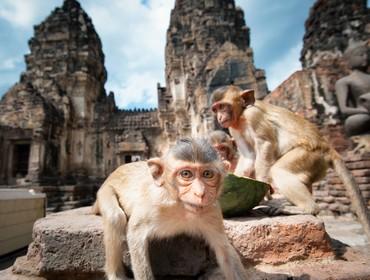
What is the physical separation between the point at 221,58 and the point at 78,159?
11.5 meters

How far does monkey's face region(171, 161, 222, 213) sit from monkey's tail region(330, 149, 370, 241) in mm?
1442

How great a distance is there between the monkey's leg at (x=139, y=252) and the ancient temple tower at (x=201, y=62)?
9138mm

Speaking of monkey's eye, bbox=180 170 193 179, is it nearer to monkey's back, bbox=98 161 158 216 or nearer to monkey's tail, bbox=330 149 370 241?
monkey's back, bbox=98 161 158 216

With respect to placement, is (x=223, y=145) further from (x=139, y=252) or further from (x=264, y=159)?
(x=139, y=252)

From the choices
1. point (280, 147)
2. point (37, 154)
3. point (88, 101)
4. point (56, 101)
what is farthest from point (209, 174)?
point (88, 101)

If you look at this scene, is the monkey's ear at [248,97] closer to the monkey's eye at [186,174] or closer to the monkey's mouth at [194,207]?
the monkey's eye at [186,174]

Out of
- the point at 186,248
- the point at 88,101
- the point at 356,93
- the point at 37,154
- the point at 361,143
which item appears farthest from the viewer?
the point at 88,101

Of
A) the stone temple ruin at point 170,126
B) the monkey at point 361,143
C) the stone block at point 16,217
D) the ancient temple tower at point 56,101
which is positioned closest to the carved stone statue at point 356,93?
the monkey at point 361,143

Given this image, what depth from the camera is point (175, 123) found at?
1778 centimetres

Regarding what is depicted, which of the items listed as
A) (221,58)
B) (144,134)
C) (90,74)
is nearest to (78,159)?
(144,134)

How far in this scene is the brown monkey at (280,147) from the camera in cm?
218

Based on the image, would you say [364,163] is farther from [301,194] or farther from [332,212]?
[301,194]

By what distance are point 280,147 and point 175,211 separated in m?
1.37

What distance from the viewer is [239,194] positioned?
1880mm
